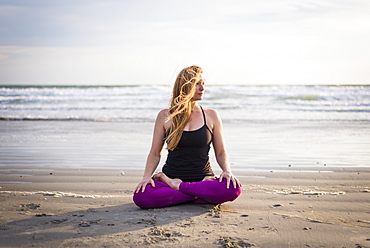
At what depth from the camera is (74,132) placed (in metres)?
12.1

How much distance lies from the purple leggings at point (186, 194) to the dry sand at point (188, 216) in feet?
0.30

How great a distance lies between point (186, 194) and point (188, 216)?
1.34 feet

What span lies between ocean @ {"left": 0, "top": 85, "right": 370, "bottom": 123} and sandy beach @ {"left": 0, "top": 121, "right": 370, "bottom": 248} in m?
8.23

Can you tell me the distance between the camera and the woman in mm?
4266

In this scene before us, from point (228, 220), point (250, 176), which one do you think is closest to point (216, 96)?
point (250, 176)

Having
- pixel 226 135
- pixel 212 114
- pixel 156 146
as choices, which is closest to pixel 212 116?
pixel 212 114

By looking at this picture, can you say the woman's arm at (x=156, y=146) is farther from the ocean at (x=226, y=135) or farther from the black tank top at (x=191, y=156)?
the ocean at (x=226, y=135)

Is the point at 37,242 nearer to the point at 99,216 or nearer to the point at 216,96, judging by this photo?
the point at 99,216

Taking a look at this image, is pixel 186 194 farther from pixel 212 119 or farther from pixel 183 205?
pixel 212 119

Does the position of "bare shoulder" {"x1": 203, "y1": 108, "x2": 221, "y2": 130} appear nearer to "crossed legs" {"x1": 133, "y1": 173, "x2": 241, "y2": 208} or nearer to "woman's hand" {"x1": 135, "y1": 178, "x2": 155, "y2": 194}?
"crossed legs" {"x1": 133, "y1": 173, "x2": 241, "y2": 208}

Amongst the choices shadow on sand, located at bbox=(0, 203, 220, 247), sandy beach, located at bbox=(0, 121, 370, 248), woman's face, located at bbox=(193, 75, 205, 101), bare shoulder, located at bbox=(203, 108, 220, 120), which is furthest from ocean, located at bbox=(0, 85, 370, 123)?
shadow on sand, located at bbox=(0, 203, 220, 247)

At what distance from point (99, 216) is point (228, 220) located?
1276mm

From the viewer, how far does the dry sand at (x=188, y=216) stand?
10.6ft

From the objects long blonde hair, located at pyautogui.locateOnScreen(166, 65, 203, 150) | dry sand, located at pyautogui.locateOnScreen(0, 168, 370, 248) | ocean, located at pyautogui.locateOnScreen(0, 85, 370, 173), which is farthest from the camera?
ocean, located at pyautogui.locateOnScreen(0, 85, 370, 173)
